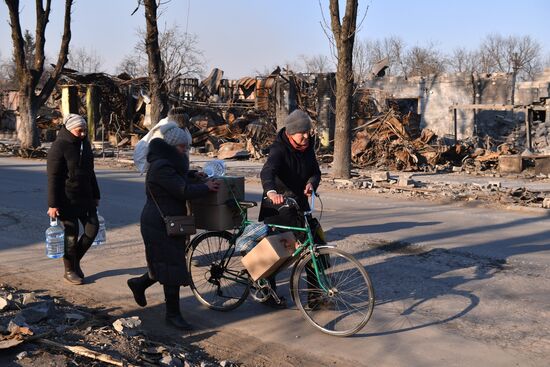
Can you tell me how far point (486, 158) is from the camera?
2025cm

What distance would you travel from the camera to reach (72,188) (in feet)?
20.6

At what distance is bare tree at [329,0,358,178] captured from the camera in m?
15.8

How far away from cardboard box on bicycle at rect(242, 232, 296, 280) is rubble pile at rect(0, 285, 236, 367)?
843 millimetres

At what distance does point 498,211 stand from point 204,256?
24.0 feet

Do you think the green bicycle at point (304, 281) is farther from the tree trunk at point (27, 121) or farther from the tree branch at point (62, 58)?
the tree branch at point (62, 58)

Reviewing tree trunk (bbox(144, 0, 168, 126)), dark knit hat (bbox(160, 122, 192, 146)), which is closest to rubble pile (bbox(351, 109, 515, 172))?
tree trunk (bbox(144, 0, 168, 126))

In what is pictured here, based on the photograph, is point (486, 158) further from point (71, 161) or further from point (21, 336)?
point (21, 336)

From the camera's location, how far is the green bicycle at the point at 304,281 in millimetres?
4961

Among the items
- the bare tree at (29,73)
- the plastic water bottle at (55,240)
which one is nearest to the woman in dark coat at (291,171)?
the plastic water bottle at (55,240)

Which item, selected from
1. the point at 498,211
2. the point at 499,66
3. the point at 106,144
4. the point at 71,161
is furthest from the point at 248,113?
the point at 499,66

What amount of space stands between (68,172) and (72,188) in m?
0.17

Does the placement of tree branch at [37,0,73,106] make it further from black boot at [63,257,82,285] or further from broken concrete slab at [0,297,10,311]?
broken concrete slab at [0,297,10,311]

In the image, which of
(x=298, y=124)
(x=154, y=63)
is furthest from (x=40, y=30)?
(x=298, y=124)

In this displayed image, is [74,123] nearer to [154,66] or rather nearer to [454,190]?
[454,190]
